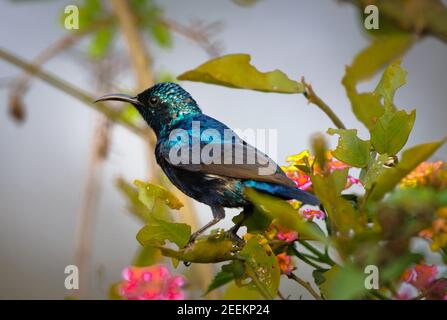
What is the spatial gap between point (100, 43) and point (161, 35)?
18cm

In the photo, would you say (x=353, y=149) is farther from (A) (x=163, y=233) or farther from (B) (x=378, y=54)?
(B) (x=378, y=54)

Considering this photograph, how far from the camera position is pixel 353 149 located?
2.83 ft

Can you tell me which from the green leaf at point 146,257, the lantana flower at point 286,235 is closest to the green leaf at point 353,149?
the lantana flower at point 286,235

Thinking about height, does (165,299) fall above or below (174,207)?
below

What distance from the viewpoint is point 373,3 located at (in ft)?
5.09

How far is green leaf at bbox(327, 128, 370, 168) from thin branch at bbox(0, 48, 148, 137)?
89 cm

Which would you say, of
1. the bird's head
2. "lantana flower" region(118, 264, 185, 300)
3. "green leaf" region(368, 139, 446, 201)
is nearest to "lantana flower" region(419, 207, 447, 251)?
"green leaf" region(368, 139, 446, 201)

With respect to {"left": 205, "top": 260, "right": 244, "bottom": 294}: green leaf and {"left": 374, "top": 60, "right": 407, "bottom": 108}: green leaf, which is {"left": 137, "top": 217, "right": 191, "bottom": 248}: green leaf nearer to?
{"left": 205, "top": 260, "right": 244, "bottom": 294}: green leaf

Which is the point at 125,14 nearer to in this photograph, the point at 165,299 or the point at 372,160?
the point at 165,299

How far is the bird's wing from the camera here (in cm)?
119

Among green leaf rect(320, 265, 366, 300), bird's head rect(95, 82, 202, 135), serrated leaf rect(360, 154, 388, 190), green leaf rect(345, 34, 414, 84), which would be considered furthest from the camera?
bird's head rect(95, 82, 202, 135)

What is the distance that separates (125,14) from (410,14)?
702 millimetres
